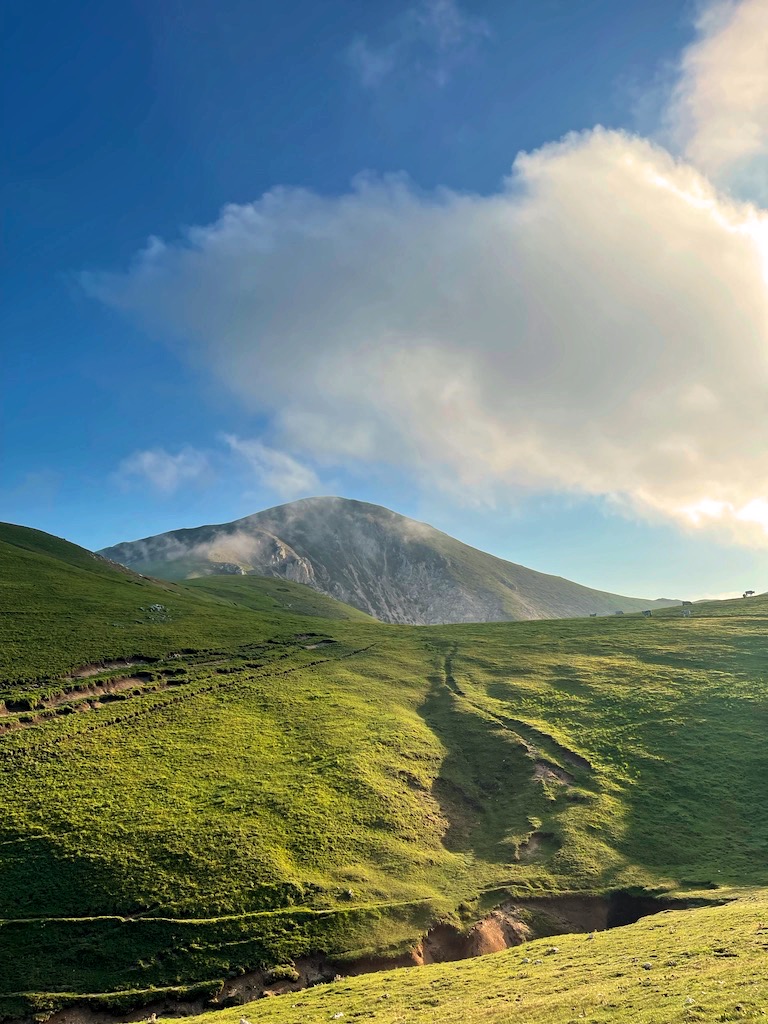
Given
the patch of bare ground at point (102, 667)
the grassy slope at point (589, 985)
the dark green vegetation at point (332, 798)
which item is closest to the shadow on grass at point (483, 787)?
the dark green vegetation at point (332, 798)

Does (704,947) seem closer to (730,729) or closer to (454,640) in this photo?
(730,729)

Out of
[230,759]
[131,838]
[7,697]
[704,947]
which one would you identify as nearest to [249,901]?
[131,838]

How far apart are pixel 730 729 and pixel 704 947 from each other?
42.0m

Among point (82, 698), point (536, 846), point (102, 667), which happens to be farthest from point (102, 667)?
point (536, 846)

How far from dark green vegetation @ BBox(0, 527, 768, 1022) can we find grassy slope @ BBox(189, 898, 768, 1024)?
297mm

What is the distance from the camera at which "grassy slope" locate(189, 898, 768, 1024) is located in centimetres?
1734

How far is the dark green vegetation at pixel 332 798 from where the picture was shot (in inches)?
1133

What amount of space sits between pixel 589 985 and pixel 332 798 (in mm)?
25641

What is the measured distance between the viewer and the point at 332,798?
143 ft

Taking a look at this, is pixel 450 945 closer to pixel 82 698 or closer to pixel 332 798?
pixel 332 798

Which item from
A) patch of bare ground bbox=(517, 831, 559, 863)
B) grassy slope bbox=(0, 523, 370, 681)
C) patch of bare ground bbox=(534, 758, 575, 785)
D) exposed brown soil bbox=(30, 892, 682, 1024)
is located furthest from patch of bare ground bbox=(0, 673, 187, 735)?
patch of bare ground bbox=(517, 831, 559, 863)

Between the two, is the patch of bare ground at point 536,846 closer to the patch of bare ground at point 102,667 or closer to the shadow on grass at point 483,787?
the shadow on grass at point 483,787

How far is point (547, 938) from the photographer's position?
3269cm

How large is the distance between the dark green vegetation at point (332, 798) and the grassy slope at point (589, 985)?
297mm
